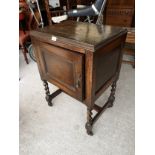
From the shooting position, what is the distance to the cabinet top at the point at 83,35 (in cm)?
79

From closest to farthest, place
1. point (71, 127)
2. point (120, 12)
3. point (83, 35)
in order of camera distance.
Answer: point (83, 35)
point (71, 127)
point (120, 12)

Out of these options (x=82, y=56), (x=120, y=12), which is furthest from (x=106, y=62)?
(x=120, y=12)

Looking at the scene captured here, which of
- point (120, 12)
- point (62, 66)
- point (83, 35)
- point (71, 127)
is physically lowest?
point (71, 127)

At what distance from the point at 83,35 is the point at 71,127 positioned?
852 millimetres

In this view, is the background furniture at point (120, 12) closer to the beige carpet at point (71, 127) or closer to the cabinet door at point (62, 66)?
the beige carpet at point (71, 127)

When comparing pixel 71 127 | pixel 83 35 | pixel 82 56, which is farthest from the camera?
pixel 71 127

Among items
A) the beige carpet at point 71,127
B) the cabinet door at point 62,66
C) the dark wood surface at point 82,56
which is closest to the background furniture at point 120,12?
the beige carpet at point 71,127

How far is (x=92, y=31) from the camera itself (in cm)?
99

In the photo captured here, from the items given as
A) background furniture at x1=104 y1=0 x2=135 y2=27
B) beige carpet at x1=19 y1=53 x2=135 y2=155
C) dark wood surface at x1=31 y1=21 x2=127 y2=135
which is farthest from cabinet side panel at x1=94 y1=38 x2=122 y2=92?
background furniture at x1=104 y1=0 x2=135 y2=27

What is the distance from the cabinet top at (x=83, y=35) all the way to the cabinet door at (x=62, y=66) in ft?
0.20

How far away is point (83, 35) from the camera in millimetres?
911

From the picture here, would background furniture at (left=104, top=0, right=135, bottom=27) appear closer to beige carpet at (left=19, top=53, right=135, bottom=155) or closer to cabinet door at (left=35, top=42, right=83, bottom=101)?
beige carpet at (left=19, top=53, right=135, bottom=155)

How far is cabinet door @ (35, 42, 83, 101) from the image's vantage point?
0.87 metres

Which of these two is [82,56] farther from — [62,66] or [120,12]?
[120,12]
